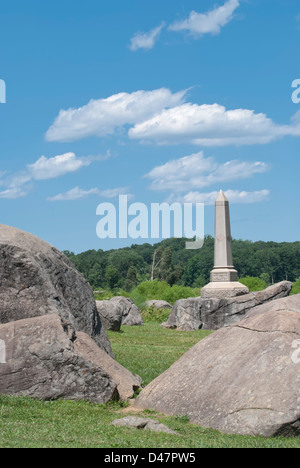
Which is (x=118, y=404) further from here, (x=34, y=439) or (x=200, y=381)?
(x=34, y=439)

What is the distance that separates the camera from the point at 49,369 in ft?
32.8

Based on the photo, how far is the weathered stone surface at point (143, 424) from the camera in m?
8.14

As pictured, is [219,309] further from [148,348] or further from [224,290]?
[148,348]

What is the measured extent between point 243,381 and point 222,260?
2215 centimetres

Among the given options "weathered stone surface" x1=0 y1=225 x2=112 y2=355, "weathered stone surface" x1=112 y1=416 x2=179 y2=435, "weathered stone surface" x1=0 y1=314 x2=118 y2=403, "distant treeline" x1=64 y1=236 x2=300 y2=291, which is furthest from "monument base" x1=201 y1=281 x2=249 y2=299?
"distant treeline" x1=64 y1=236 x2=300 y2=291

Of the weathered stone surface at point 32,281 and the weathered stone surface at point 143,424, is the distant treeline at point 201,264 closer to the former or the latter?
the weathered stone surface at point 32,281

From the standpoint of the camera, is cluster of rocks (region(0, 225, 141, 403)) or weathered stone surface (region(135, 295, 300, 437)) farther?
cluster of rocks (region(0, 225, 141, 403))

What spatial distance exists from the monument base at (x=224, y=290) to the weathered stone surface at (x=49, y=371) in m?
19.3

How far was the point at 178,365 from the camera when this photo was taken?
10.2 meters

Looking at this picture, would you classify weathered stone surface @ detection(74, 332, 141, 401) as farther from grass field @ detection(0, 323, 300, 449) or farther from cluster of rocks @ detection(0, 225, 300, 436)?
grass field @ detection(0, 323, 300, 449)

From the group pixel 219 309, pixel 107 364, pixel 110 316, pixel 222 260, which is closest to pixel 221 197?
pixel 222 260

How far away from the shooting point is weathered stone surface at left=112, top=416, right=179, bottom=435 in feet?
26.7

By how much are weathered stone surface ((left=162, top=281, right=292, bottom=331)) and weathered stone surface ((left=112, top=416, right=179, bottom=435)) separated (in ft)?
64.3
